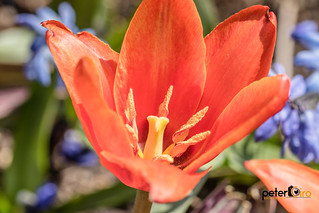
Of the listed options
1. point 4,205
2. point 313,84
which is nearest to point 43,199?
point 4,205

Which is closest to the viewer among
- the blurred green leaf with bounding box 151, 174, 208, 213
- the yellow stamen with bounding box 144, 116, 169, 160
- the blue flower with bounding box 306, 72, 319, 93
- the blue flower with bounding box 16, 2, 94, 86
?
the yellow stamen with bounding box 144, 116, 169, 160

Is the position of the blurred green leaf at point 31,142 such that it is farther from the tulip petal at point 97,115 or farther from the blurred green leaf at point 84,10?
the tulip petal at point 97,115

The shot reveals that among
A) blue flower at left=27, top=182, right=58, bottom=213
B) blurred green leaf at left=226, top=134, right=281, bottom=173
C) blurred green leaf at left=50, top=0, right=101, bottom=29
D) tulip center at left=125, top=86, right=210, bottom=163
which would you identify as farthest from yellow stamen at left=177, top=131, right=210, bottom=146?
blurred green leaf at left=50, top=0, right=101, bottom=29

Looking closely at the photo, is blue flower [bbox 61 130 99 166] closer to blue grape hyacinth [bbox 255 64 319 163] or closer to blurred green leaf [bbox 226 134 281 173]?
blurred green leaf [bbox 226 134 281 173]

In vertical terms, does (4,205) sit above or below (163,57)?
below

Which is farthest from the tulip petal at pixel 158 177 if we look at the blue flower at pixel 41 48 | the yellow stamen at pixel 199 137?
the blue flower at pixel 41 48

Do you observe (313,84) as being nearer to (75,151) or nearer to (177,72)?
(177,72)
